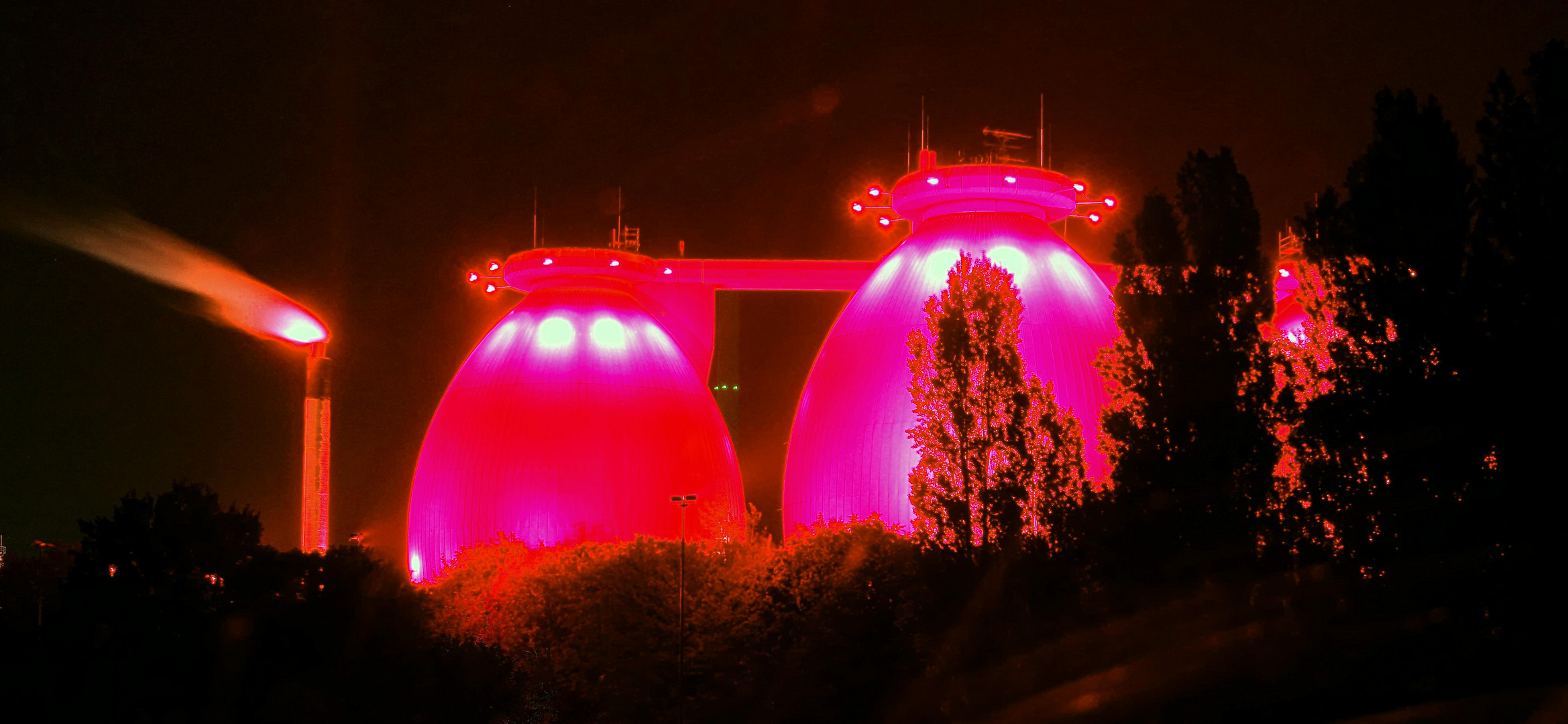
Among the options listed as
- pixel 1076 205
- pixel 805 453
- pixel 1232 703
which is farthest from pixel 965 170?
pixel 1232 703

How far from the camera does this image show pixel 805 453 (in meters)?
50.4

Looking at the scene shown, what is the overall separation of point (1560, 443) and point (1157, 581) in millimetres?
8098

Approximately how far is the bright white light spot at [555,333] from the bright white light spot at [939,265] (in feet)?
47.9

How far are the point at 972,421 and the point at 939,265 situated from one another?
39.8 feet

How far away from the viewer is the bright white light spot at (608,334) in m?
58.5

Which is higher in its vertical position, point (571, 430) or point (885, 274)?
point (885, 274)

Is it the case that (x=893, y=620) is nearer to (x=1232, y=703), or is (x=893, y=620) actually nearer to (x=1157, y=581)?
(x=1157, y=581)

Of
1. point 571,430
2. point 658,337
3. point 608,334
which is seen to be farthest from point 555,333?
point 571,430

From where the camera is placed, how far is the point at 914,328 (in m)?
48.0

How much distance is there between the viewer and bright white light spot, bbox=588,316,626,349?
192 ft

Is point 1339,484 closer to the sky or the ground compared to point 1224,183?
closer to the ground

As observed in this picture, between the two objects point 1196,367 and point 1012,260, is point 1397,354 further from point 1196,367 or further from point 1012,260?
point 1012,260

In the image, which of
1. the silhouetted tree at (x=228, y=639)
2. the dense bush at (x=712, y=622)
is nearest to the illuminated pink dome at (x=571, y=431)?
the dense bush at (x=712, y=622)

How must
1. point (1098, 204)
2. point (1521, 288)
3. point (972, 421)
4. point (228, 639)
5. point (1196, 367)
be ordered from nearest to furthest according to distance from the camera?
1. point (1521, 288)
2. point (1196, 367)
3. point (228, 639)
4. point (972, 421)
5. point (1098, 204)
